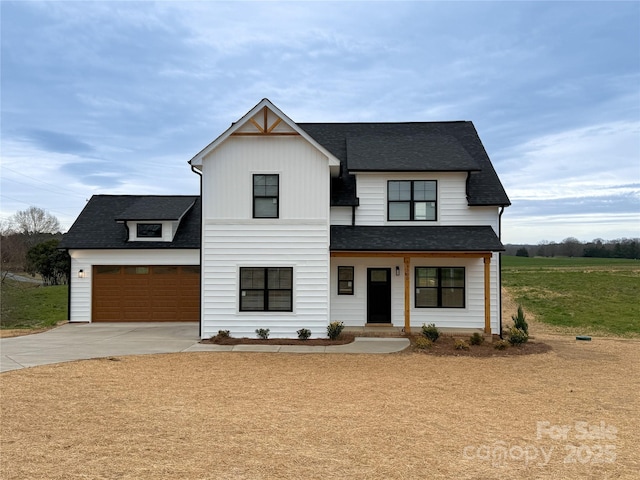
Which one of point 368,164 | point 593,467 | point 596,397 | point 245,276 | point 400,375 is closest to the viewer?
point 593,467

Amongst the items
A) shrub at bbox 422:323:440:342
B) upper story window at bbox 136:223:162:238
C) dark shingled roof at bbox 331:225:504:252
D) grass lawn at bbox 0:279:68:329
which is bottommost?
grass lawn at bbox 0:279:68:329

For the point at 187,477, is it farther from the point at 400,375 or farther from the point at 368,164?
the point at 368,164

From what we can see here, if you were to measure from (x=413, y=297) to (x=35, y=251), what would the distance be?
35451 millimetres

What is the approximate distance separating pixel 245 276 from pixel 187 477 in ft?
35.0

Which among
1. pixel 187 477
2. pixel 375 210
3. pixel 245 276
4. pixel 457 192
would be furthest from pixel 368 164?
pixel 187 477

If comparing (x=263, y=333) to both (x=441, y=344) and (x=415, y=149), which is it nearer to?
(x=441, y=344)

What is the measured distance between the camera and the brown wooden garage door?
2039cm

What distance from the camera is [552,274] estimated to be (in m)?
49.1

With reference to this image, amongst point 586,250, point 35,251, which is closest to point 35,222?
point 35,251

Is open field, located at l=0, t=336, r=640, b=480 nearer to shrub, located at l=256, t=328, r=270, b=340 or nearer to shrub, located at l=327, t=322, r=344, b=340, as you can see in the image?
shrub, located at l=327, t=322, r=344, b=340

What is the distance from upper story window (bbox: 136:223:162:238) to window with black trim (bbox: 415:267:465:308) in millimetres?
11061

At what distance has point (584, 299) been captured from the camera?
31812 millimetres

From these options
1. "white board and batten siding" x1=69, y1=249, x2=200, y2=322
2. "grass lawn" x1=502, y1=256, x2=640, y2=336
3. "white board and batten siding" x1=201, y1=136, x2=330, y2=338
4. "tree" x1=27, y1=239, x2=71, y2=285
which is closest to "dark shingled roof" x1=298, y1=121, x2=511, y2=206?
"white board and batten siding" x1=201, y1=136, x2=330, y2=338

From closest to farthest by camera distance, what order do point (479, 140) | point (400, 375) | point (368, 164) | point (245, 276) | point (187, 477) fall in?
point (187, 477), point (400, 375), point (245, 276), point (368, 164), point (479, 140)
